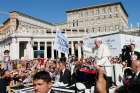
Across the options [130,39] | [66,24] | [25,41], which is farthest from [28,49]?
[130,39]

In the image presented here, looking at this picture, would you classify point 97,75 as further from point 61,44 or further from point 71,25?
point 71,25

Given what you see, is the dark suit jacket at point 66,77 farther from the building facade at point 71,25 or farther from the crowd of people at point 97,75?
the building facade at point 71,25

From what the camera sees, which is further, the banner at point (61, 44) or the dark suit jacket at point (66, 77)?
the banner at point (61, 44)

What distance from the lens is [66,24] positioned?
129125mm

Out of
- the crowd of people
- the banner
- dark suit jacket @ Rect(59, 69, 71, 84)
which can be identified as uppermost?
the banner

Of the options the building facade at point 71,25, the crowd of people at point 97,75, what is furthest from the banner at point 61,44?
the building facade at point 71,25

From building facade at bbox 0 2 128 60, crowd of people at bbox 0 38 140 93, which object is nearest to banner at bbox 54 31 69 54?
crowd of people at bbox 0 38 140 93

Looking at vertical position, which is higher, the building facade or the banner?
the building facade

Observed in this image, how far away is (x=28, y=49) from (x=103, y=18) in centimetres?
3399

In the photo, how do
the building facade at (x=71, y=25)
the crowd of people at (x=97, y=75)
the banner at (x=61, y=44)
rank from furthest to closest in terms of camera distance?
the building facade at (x=71, y=25) < the banner at (x=61, y=44) < the crowd of people at (x=97, y=75)

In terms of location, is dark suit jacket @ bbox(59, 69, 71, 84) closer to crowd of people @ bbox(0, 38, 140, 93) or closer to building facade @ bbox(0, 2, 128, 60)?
crowd of people @ bbox(0, 38, 140, 93)

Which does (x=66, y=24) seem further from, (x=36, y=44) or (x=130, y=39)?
(x=130, y=39)

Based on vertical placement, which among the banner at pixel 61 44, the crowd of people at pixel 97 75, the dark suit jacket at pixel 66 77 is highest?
the banner at pixel 61 44

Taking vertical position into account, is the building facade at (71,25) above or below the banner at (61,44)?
above
